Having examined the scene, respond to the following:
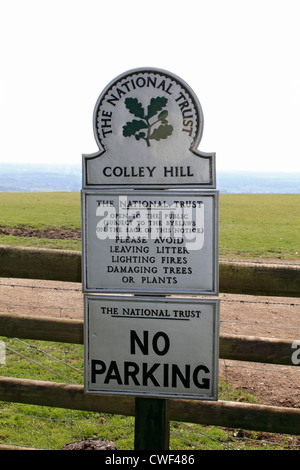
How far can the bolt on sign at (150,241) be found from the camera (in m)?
2.74

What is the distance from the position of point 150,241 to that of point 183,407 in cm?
115

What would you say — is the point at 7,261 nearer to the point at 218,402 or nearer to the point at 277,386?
the point at 218,402

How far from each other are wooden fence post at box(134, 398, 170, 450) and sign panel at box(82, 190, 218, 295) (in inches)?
28.1

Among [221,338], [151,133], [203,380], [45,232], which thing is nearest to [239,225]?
[45,232]

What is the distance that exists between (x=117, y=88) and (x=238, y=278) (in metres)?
1.36

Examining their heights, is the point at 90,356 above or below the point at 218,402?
above

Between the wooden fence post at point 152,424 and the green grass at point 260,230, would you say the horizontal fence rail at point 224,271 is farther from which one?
the green grass at point 260,230

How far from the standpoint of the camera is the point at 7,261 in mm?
3152

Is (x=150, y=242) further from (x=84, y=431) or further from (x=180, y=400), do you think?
(x=84, y=431)

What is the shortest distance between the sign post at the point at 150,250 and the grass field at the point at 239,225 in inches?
409

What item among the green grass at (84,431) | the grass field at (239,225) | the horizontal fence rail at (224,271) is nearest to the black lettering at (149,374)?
the horizontal fence rail at (224,271)

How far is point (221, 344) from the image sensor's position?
119 inches

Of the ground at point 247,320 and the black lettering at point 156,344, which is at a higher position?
the black lettering at point 156,344
